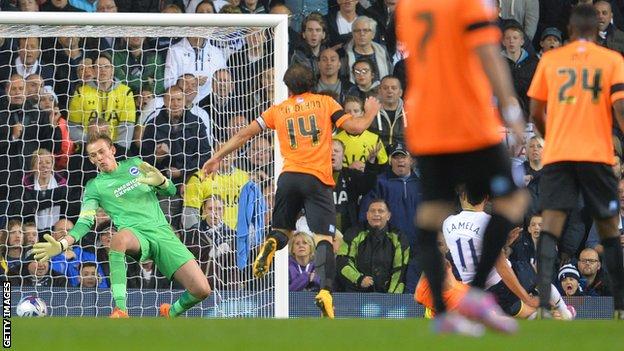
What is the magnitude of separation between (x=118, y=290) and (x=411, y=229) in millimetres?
3782

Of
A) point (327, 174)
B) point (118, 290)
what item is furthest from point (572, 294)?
point (118, 290)

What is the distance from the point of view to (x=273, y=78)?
14.9m

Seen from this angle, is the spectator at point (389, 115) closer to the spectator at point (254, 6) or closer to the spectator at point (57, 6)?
the spectator at point (254, 6)

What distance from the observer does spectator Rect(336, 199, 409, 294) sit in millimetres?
15227

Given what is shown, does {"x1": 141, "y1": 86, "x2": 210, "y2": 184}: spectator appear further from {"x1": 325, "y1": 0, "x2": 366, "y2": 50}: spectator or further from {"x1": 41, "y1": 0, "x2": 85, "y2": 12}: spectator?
{"x1": 325, "y1": 0, "x2": 366, "y2": 50}: spectator

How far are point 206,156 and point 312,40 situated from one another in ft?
6.31

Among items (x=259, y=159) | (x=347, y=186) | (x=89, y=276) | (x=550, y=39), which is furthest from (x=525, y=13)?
(x=89, y=276)

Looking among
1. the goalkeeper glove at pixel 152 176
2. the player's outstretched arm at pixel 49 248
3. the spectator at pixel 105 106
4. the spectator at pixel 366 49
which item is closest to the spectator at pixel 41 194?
the spectator at pixel 105 106

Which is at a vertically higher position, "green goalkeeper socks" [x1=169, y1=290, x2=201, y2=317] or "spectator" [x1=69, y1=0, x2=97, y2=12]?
"spectator" [x1=69, y1=0, x2=97, y2=12]

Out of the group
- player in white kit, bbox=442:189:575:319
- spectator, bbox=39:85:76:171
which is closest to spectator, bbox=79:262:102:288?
spectator, bbox=39:85:76:171

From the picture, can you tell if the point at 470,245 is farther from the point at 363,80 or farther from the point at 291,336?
the point at 291,336

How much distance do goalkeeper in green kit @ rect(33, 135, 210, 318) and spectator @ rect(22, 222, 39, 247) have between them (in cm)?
178

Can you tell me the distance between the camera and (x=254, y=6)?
17.2m

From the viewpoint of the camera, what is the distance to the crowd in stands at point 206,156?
15211mm
